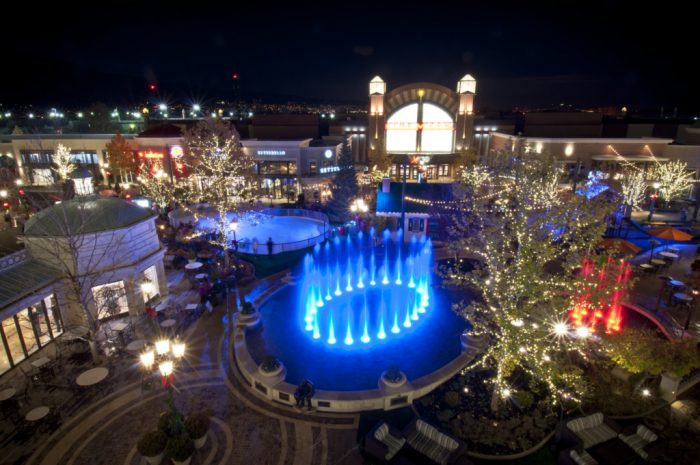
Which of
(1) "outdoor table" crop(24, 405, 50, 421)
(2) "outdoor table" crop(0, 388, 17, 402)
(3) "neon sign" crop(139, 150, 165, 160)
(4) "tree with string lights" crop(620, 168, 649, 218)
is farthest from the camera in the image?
(3) "neon sign" crop(139, 150, 165, 160)

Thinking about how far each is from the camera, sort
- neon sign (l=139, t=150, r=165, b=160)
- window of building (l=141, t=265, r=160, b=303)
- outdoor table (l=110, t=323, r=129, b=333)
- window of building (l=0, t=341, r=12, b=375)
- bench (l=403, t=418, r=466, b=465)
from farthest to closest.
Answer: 1. neon sign (l=139, t=150, r=165, b=160)
2. window of building (l=141, t=265, r=160, b=303)
3. outdoor table (l=110, t=323, r=129, b=333)
4. window of building (l=0, t=341, r=12, b=375)
5. bench (l=403, t=418, r=466, b=465)

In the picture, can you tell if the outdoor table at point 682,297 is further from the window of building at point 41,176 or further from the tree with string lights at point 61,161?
the window of building at point 41,176

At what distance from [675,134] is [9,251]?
71.0 metres

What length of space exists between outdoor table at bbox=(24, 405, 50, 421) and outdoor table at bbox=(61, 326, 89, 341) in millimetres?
3848

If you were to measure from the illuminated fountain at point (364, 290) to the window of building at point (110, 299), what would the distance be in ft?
29.1

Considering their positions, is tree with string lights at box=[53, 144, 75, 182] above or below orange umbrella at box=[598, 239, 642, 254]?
above

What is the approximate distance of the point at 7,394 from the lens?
42.2 ft

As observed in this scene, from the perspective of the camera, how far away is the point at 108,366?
1565cm

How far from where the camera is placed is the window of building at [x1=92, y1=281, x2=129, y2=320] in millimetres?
17828

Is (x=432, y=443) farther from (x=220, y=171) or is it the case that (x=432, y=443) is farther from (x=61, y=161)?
(x=61, y=161)

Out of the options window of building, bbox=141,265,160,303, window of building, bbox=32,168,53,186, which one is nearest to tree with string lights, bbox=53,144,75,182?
window of building, bbox=32,168,53,186

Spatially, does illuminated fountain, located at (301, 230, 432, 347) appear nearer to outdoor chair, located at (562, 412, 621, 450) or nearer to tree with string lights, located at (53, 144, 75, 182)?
outdoor chair, located at (562, 412, 621, 450)

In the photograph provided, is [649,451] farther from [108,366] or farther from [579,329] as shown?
[108,366]

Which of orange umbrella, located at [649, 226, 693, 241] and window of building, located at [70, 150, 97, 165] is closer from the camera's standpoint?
orange umbrella, located at [649, 226, 693, 241]
